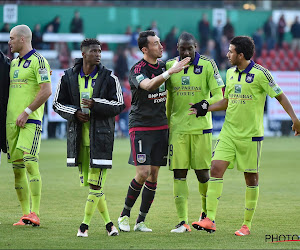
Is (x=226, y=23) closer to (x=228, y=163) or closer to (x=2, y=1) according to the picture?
(x=2, y=1)

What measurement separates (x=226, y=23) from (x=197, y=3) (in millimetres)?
1710

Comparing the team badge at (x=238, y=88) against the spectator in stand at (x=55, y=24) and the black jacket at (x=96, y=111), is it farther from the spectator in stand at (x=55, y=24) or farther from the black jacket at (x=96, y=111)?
the spectator in stand at (x=55, y=24)

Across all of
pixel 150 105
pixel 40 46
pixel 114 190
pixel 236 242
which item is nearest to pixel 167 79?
pixel 150 105

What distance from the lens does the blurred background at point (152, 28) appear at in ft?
93.7

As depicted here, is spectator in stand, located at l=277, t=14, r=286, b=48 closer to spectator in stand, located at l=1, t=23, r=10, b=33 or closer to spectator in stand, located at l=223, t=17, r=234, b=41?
spectator in stand, located at l=223, t=17, r=234, b=41

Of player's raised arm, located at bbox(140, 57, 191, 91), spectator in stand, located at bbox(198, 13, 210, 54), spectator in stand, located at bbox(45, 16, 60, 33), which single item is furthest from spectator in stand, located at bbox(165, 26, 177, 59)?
player's raised arm, located at bbox(140, 57, 191, 91)

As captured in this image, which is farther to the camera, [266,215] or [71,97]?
[266,215]

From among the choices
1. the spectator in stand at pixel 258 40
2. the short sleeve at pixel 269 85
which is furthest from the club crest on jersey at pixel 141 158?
the spectator in stand at pixel 258 40

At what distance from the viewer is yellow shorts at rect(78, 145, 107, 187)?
7.62 meters

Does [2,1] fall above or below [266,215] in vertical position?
above

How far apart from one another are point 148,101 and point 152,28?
72.3 feet

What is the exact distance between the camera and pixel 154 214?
943 cm

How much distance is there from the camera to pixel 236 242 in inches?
281

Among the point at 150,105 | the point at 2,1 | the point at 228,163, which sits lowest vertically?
the point at 228,163
